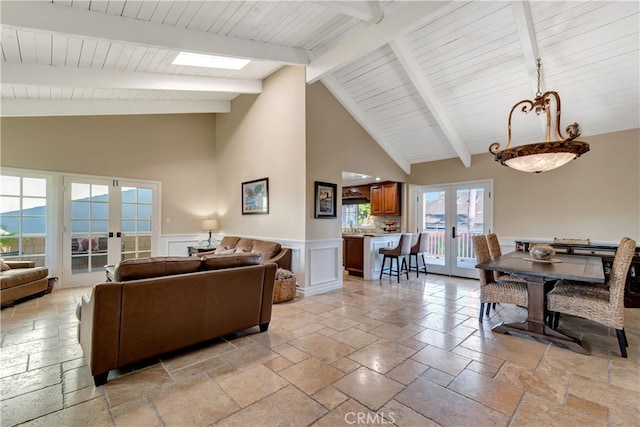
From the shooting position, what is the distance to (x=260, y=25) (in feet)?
11.6

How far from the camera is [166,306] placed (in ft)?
7.89

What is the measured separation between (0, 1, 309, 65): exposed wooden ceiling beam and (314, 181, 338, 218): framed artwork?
194 centimetres

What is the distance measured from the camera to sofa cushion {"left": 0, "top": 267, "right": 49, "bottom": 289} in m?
3.80

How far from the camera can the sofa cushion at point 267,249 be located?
4727 mm

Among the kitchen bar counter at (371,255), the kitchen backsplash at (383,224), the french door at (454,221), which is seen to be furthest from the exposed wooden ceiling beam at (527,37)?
the kitchen backsplash at (383,224)

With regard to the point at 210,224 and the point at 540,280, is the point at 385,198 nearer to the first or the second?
the point at 210,224

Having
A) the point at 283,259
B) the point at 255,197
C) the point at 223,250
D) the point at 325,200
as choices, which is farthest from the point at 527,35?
the point at 223,250

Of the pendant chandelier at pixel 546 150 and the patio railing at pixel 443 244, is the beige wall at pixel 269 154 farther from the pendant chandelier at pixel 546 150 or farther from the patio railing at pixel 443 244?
the patio railing at pixel 443 244

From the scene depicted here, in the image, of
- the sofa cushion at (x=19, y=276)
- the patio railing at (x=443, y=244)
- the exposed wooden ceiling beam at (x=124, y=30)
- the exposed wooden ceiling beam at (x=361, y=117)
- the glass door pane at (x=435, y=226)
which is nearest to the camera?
the exposed wooden ceiling beam at (x=124, y=30)

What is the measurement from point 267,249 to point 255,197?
1170 millimetres

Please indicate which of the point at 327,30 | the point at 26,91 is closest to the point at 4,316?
the point at 26,91

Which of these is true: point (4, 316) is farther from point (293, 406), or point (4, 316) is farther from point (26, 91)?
point (293, 406)

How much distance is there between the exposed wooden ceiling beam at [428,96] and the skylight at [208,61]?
2156mm

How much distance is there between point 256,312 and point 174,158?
4544 mm
